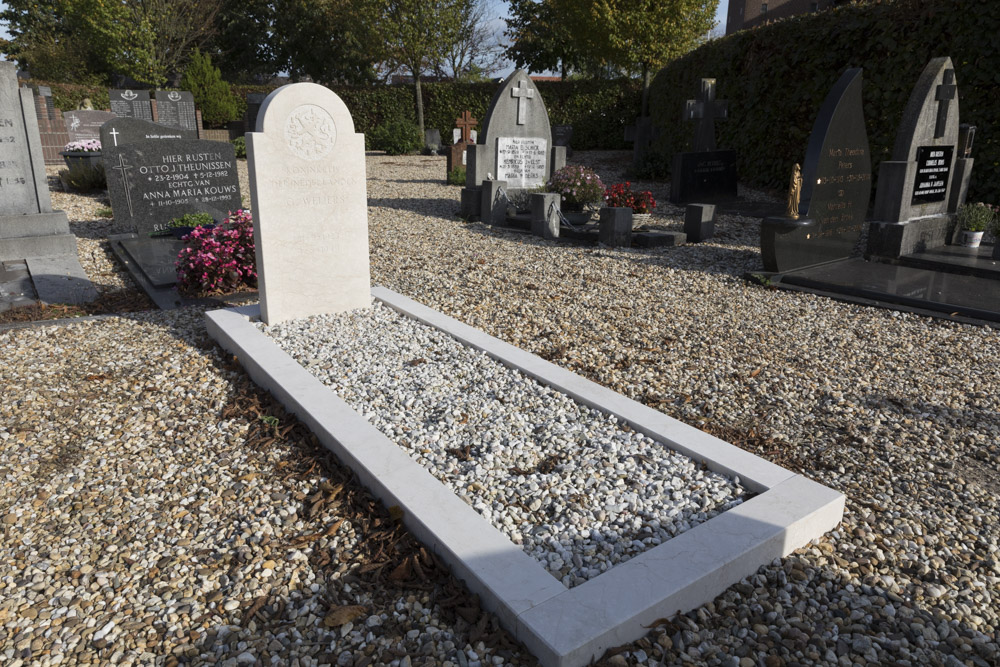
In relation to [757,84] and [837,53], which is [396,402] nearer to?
[837,53]

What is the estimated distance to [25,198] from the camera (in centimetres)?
727

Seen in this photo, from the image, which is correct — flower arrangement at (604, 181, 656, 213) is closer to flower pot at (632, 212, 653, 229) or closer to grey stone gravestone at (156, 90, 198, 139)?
flower pot at (632, 212, 653, 229)

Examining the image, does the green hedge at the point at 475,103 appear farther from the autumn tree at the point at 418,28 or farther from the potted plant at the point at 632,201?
the potted plant at the point at 632,201

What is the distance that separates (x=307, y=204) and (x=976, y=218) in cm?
782

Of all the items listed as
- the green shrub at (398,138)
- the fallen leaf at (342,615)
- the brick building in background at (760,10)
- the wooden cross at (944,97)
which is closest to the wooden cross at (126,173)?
the fallen leaf at (342,615)

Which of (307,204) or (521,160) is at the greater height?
(521,160)

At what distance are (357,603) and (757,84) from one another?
45.9 feet

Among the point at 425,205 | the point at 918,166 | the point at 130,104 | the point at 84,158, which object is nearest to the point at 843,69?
the point at 918,166

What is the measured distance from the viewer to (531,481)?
2.96m

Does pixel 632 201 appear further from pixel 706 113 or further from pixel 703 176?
pixel 706 113

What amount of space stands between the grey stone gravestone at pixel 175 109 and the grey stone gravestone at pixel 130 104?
0.84 feet

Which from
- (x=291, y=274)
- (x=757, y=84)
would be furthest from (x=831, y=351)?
(x=757, y=84)

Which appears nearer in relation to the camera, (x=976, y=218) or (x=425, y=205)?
(x=976, y=218)

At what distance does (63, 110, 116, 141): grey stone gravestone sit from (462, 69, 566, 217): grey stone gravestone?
11469mm
